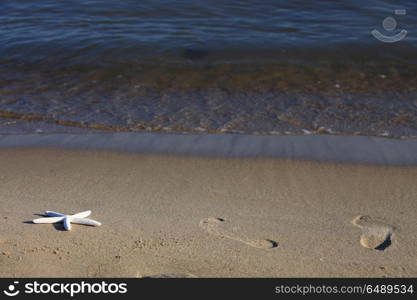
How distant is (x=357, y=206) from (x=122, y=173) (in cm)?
254

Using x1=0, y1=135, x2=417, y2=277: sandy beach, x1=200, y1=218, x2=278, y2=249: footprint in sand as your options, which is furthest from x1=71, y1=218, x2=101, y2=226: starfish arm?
x1=200, y1=218, x2=278, y2=249: footprint in sand

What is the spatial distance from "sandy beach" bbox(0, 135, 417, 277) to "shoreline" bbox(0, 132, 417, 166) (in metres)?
0.17

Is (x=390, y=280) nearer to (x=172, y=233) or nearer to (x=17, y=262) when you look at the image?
(x=172, y=233)

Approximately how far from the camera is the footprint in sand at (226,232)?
4234 millimetres

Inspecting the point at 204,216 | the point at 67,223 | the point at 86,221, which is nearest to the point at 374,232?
the point at 204,216

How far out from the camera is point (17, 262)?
12.8 feet

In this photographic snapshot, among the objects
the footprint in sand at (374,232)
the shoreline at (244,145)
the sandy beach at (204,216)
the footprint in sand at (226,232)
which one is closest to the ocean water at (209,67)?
the shoreline at (244,145)

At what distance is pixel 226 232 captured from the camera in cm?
439

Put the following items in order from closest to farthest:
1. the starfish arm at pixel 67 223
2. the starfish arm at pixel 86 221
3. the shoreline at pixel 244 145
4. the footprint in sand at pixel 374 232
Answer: the footprint in sand at pixel 374 232 → the starfish arm at pixel 67 223 → the starfish arm at pixel 86 221 → the shoreline at pixel 244 145

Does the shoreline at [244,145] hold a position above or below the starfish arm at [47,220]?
above

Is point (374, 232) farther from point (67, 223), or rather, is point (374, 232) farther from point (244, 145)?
point (67, 223)

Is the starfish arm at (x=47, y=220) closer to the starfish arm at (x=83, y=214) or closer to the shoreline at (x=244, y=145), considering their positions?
the starfish arm at (x=83, y=214)

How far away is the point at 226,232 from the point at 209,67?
5.68m

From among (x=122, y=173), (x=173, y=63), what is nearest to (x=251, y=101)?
(x=173, y=63)
